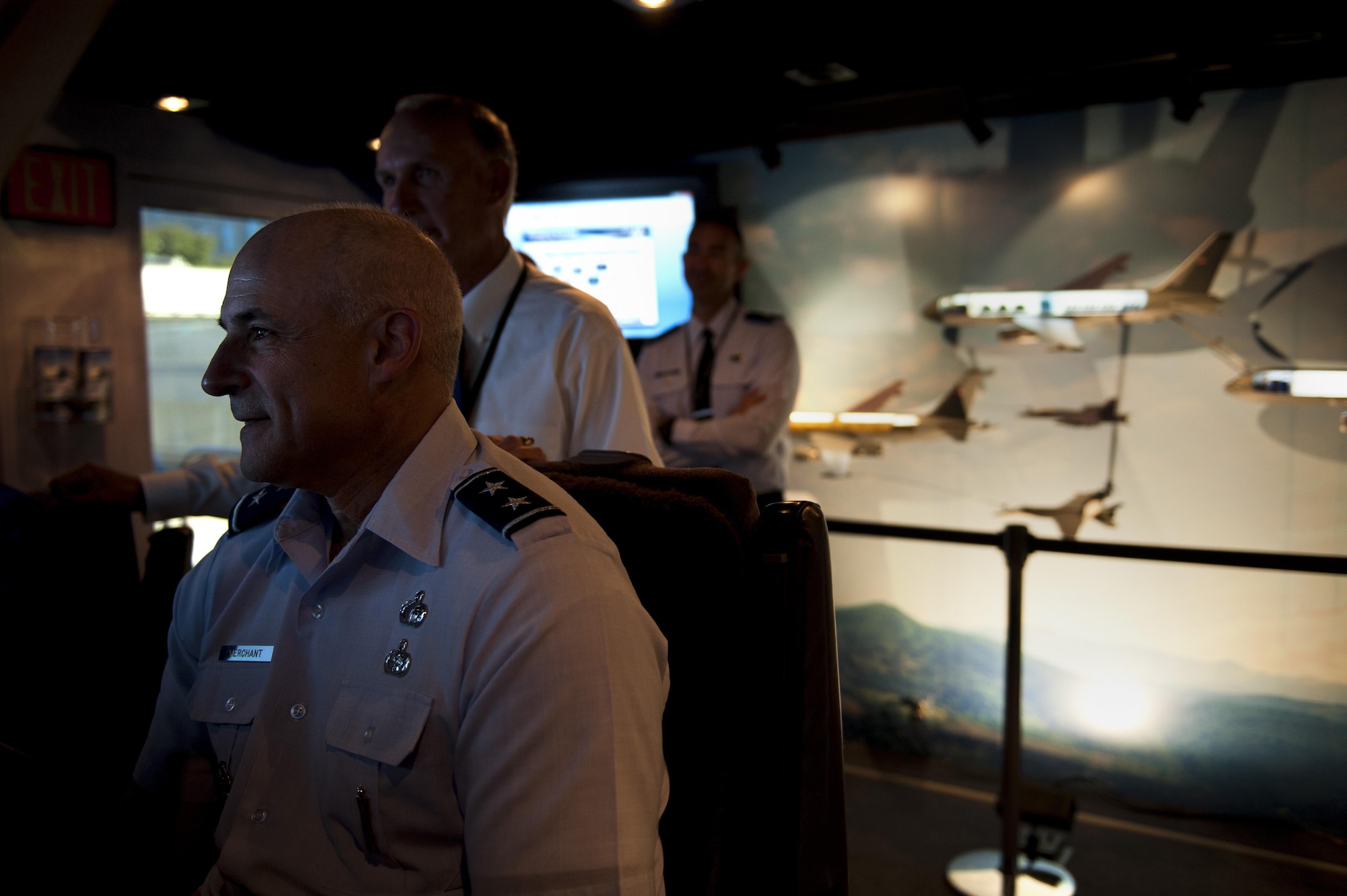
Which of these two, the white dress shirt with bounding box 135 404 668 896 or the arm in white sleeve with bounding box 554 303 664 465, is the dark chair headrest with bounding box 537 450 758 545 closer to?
the white dress shirt with bounding box 135 404 668 896

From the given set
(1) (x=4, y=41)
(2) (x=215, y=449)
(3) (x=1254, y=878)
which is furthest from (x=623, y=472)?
(2) (x=215, y=449)

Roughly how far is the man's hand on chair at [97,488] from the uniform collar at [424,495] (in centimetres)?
112

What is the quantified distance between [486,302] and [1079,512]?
2.92 m

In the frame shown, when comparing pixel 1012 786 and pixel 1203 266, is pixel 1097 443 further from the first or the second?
pixel 1012 786

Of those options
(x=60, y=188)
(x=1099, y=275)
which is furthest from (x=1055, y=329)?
(x=60, y=188)

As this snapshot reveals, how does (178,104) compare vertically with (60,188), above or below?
above

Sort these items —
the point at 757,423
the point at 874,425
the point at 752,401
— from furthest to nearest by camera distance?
the point at 874,425, the point at 752,401, the point at 757,423

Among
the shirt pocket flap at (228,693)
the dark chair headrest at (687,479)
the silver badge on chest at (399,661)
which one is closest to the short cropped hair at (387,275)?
the dark chair headrest at (687,479)

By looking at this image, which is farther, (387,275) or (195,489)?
(195,489)

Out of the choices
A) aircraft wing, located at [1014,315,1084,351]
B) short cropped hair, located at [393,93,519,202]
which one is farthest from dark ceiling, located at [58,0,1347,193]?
short cropped hair, located at [393,93,519,202]

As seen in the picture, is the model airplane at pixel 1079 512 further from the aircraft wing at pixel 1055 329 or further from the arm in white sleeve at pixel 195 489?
the arm in white sleeve at pixel 195 489

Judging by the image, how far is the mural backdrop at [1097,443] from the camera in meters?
3.49

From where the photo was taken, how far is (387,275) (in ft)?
3.70

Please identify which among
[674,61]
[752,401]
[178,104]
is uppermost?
[674,61]
